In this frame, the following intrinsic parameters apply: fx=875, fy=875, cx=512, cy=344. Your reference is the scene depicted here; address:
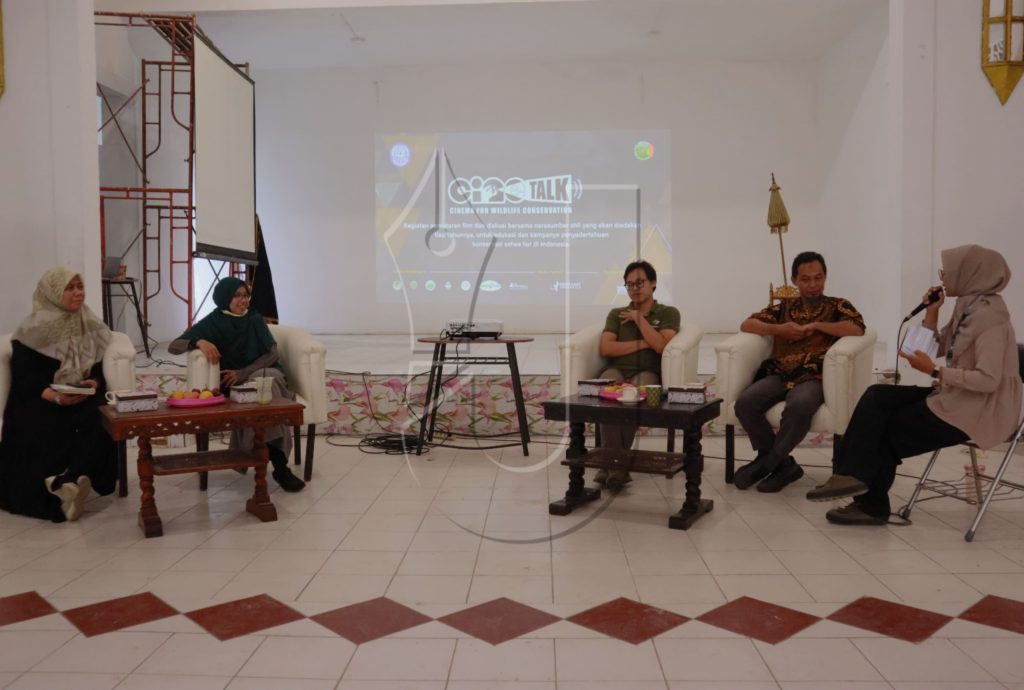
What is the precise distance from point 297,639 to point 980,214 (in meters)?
4.11

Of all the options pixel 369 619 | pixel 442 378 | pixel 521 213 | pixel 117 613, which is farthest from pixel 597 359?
pixel 521 213

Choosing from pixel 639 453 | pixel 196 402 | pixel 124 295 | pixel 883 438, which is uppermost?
pixel 124 295

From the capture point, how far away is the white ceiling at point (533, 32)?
24.0ft

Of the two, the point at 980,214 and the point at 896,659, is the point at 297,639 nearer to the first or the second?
the point at 896,659

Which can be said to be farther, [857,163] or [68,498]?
[857,163]

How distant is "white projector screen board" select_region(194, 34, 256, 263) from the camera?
563 cm

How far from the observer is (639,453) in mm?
3482

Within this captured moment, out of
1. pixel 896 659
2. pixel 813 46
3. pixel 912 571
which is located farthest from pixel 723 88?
pixel 896 659

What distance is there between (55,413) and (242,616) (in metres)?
1.67

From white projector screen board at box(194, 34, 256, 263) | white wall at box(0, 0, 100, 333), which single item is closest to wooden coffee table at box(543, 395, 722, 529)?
white wall at box(0, 0, 100, 333)

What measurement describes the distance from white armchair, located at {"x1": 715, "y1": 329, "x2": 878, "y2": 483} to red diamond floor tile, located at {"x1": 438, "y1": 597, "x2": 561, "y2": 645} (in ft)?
5.80

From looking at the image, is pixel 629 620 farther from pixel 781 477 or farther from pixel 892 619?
pixel 781 477

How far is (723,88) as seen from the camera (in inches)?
354

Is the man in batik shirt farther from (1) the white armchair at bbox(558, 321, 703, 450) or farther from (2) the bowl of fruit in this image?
(2) the bowl of fruit
